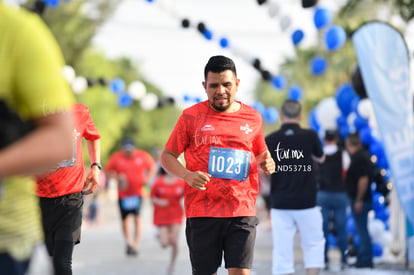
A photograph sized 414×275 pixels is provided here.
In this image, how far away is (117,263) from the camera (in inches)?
481

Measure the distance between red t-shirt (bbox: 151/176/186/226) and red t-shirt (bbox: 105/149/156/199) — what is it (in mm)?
2253

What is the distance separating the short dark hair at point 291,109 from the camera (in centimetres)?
800

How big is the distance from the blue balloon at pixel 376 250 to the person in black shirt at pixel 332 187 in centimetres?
91

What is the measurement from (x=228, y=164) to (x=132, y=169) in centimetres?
900

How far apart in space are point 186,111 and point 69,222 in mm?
1255

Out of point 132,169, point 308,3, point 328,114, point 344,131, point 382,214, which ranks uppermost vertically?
point 308,3

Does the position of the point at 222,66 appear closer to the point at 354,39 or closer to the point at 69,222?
the point at 69,222

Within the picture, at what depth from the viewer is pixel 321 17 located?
37.3ft

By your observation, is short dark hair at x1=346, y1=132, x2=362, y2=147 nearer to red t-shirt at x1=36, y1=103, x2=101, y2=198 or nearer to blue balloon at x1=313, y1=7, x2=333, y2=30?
blue balloon at x1=313, y1=7, x2=333, y2=30

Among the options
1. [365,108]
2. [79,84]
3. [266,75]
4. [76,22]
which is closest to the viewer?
[365,108]

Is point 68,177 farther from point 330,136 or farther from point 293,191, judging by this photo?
point 330,136

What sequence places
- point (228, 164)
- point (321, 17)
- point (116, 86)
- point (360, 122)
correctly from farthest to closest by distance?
point (116, 86)
point (360, 122)
point (321, 17)
point (228, 164)

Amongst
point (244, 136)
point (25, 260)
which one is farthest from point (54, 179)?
point (25, 260)

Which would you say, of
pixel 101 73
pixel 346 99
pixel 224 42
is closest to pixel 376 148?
pixel 346 99
